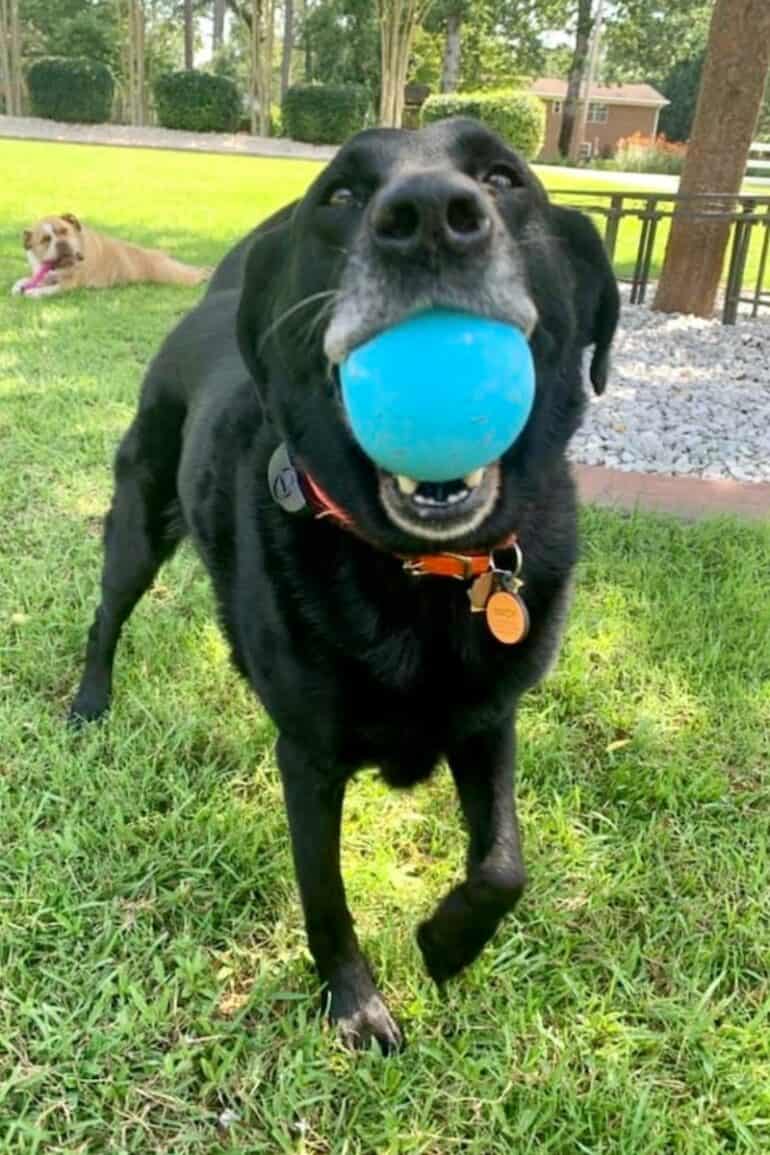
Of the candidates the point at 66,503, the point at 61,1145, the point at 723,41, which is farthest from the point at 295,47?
the point at 61,1145

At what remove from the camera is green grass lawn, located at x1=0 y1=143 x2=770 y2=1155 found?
1.58 m

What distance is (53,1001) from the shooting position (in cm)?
174

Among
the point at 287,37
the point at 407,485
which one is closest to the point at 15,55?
the point at 287,37

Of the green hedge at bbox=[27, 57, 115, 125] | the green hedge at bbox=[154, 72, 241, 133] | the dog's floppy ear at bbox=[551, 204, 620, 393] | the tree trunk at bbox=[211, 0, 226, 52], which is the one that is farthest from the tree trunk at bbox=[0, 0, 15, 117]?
the dog's floppy ear at bbox=[551, 204, 620, 393]

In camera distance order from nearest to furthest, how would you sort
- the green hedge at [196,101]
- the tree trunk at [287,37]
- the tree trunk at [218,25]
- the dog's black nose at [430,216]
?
the dog's black nose at [430,216] < the green hedge at [196,101] < the tree trunk at [287,37] < the tree trunk at [218,25]

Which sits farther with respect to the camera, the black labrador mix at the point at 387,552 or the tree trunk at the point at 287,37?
the tree trunk at the point at 287,37

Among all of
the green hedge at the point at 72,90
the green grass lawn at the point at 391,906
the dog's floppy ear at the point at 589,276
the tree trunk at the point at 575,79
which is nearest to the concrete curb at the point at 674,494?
the green grass lawn at the point at 391,906

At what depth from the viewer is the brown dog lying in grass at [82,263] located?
6906 millimetres

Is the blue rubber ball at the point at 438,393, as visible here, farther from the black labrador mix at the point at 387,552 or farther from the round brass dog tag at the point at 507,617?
the round brass dog tag at the point at 507,617

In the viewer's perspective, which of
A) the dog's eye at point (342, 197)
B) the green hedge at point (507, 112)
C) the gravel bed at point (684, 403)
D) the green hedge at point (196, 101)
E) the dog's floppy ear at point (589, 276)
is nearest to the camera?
the dog's eye at point (342, 197)

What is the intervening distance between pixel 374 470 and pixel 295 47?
4187cm

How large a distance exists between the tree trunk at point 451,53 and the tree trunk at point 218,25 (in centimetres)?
828

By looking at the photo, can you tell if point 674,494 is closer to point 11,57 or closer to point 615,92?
point 11,57

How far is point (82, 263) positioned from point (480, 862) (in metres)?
6.33
